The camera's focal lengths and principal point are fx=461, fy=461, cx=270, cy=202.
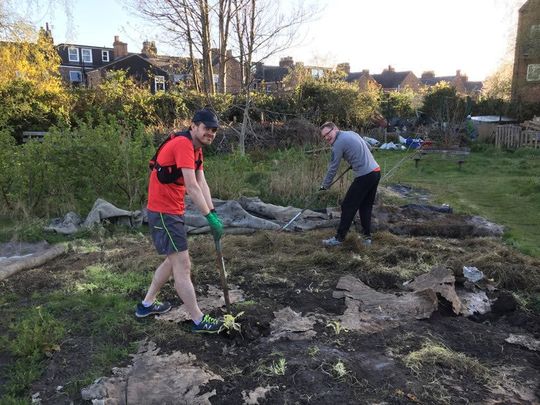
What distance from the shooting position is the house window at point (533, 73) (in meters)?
28.3

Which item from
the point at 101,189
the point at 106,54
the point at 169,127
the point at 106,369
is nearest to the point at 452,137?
the point at 169,127

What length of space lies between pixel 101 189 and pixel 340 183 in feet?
14.0

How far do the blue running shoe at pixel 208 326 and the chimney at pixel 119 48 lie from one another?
47.1 meters

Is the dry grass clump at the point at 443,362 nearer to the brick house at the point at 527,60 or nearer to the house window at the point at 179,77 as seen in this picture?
the house window at the point at 179,77

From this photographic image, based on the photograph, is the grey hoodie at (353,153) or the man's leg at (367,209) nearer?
the grey hoodie at (353,153)

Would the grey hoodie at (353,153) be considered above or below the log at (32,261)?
above

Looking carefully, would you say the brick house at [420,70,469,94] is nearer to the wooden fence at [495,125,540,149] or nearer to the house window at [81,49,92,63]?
the house window at [81,49,92,63]

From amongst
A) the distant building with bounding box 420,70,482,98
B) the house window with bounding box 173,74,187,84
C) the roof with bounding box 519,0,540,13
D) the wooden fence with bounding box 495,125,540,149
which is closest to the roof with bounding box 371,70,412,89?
the distant building with bounding box 420,70,482,98

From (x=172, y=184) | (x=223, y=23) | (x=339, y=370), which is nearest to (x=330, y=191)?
(x=172, y=184)

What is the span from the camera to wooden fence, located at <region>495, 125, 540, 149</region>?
18170 millimetres

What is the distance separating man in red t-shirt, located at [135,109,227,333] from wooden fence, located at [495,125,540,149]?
59.4ft

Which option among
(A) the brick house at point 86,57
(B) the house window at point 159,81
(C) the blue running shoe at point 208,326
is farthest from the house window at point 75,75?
(C) the blue running shoe at point 208,326

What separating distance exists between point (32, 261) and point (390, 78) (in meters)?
64.2

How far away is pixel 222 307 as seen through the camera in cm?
404
